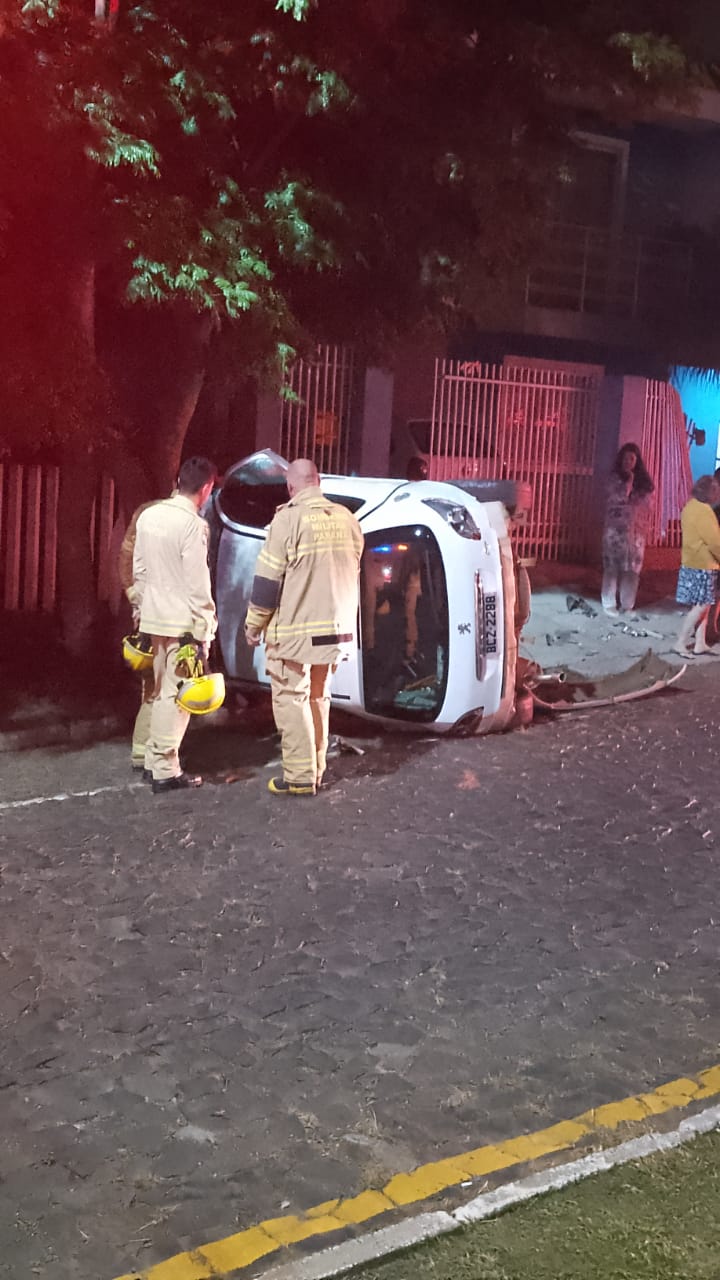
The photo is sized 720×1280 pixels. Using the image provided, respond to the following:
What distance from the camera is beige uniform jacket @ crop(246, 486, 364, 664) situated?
23.9 ft

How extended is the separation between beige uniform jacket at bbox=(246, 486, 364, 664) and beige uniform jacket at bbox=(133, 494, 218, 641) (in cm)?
31

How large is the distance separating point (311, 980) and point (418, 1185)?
1463 millimetres

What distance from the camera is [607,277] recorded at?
20953mm

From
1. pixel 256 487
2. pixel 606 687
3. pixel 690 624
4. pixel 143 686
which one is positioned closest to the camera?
pixel 143 686

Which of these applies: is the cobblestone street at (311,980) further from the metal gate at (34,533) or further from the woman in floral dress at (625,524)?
the woman in floral dress at (625,524)

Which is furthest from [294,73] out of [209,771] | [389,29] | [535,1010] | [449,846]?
[535,1010]

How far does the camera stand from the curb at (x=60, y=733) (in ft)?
28.3

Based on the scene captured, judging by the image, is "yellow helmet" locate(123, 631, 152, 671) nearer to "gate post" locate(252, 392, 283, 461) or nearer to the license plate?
the license plate

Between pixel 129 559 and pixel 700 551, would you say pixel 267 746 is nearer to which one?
pixel 129 559

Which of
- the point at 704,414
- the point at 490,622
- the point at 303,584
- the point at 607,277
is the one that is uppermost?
the point at 607,277

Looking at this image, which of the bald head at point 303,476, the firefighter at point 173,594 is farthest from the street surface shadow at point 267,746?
the bald head at point 303,476

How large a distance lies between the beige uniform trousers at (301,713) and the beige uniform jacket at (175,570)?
19.0 inches

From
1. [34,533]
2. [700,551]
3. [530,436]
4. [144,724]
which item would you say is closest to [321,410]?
[530,436]

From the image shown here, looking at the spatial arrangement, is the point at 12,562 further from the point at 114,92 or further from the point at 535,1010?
the point at 535,1010
